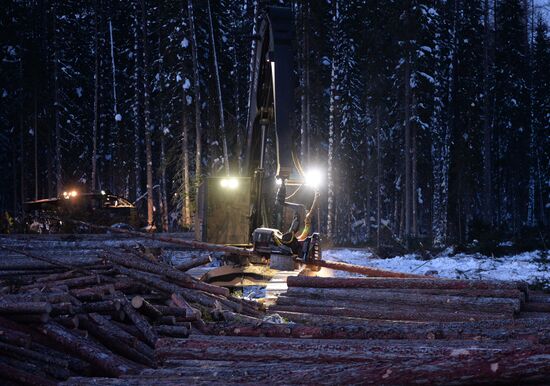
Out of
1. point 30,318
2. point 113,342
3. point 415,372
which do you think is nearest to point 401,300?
point 113,342

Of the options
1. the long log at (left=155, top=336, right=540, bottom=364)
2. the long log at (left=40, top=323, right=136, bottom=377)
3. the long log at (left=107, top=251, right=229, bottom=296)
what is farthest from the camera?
the long log at (left=107, top=251, right=229, bottom=296)

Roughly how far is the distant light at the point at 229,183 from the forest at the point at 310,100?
1371 centimetres

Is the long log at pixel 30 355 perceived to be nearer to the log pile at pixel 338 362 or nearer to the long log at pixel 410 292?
the log pile at pixel 338 362

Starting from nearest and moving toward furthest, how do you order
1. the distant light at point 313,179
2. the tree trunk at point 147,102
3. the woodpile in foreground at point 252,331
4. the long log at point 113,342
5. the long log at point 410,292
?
1. the woodpile in foreground at point 252,331
2. the long log at point 113,342
3. the long log at point 410,292
4. the distant light at point 313,179
5. the tree trunk at point 147,102

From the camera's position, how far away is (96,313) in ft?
27.8

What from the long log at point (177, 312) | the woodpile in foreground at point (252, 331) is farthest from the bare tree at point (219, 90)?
the long log at point (177, 312)

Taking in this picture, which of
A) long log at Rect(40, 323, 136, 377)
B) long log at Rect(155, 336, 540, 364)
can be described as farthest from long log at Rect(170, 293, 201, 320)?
long log at Rect(155, 336, 540, 364)

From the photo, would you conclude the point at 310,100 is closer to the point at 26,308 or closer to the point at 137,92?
the point at 137,92

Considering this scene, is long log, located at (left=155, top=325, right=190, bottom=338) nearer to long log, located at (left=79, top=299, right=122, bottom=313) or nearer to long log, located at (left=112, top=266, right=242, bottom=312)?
long log, located at (left=79, top=299, right=122, bottom=313)

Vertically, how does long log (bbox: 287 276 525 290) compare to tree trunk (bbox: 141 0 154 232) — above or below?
below

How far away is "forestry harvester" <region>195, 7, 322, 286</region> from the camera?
531 inches

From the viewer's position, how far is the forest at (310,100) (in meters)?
34.6

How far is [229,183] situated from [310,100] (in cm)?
2018

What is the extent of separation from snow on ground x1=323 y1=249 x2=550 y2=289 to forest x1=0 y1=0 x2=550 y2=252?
537 cm
